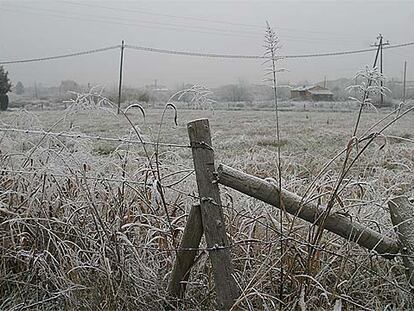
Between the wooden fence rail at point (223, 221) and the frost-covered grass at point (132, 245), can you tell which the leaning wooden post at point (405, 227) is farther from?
the frost-covered grass at point (132, 245)

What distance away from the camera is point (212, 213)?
246 cm

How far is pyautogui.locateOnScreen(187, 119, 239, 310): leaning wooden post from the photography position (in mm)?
2400

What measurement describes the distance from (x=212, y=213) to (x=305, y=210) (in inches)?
19.0

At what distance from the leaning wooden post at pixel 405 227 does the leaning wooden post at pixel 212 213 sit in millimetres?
897

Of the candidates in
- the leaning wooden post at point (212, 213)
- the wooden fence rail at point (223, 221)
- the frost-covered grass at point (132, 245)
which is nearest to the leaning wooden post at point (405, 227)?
the wooden fence rail at point (223, 221)

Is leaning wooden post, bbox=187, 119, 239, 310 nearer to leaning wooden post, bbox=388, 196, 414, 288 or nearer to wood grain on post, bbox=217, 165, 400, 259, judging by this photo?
wood grain on post, bbox=217, 165, 400, 259

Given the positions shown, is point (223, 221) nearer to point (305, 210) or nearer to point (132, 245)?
point (305, 210)

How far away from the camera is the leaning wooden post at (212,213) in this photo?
2.40 m

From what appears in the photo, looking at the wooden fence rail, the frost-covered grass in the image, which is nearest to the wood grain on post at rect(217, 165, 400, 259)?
the wooden fence rail

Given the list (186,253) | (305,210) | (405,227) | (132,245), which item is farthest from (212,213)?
(405,227)

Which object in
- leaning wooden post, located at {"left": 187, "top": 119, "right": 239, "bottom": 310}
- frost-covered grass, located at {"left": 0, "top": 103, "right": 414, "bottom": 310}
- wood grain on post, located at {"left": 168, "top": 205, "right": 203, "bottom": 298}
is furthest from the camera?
frost-covered grass, located at {"left": 0, "top": 103, "right": 414, "bottom": 310}

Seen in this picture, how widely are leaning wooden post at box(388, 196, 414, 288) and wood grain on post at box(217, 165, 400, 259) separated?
47mm

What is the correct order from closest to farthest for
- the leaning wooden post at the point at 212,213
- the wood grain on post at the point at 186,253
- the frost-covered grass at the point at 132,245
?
the leaning wooden post at the point at 212,213 < the wood grain on post at the point at 186,253 < the frost-covered grass at the point at 132,245

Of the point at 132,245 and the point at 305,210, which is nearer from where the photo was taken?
the point at 305,210
